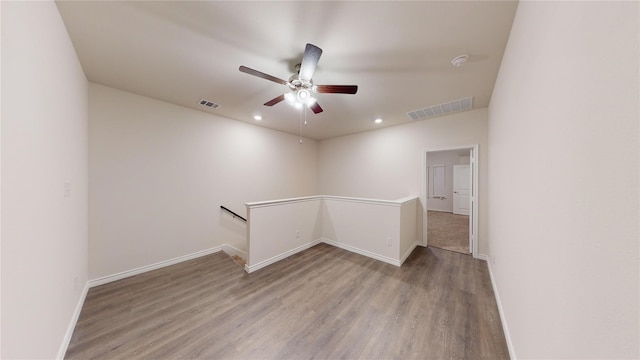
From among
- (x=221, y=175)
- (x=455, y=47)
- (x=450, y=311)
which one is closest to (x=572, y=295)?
(x=450, y=311)

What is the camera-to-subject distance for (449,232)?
15.4 ft

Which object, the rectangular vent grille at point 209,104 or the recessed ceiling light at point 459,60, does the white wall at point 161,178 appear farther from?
the recessed ceiling light at point 459,60

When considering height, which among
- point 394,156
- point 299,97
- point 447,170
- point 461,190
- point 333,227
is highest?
point 299,97

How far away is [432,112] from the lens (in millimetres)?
3318

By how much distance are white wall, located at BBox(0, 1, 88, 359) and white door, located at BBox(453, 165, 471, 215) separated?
853 cm

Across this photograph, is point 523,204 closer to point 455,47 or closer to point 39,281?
point 455,47

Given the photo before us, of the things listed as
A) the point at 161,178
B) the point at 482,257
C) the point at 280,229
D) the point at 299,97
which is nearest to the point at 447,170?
the point at 482,257

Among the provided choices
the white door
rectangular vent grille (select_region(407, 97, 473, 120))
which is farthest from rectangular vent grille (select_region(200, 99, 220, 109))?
the white door

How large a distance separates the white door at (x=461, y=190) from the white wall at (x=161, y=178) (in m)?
6.57

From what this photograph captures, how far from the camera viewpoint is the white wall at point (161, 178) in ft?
8.20

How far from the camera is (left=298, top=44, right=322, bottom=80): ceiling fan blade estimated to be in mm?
1583

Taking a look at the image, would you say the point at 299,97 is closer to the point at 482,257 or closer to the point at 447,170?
the point at 482,257

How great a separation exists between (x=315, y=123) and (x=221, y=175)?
82.8 inches

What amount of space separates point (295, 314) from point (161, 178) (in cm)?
278
